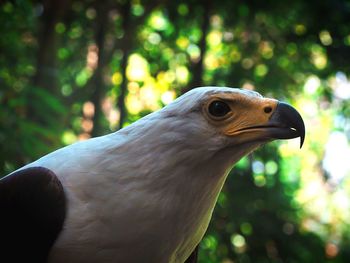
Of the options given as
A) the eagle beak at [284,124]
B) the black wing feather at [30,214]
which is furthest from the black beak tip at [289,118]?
the black wing feather at [30,214]

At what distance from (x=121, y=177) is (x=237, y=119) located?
0.37m

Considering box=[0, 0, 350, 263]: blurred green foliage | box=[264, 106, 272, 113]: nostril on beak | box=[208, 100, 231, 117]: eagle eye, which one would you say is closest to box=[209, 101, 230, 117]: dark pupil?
box=[208, 100, 231, 117]: eagle eye

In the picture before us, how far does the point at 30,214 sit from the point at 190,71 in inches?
159

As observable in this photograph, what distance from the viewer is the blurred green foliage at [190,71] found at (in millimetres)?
3844

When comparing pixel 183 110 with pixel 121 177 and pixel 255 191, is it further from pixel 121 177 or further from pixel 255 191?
pixel 255 191

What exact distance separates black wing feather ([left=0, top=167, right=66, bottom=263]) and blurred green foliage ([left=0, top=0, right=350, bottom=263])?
5.84ft

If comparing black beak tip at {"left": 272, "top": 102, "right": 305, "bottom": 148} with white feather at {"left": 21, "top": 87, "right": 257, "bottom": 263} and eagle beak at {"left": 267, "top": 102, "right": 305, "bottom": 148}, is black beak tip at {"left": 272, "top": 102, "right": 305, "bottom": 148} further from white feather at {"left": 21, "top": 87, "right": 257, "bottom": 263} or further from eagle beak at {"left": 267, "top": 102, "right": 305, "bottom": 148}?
white feather at {"left": 21, "top": 87, "right": 257, "bottom": 263}

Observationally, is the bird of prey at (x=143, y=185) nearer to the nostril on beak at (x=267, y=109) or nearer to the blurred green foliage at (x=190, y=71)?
the nostril on beak at (x=267, y=109)

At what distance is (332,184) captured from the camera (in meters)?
10.1

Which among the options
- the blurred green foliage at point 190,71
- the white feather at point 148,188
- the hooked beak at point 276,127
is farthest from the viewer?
the blurred green foliage at point 190,71

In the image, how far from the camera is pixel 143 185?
1407 millimetres

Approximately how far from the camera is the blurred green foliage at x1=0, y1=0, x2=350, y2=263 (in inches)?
151

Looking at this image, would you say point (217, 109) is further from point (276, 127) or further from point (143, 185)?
point (143, 185)

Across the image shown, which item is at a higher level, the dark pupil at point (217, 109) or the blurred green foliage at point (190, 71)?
the dark pupil at point (217, 109)
